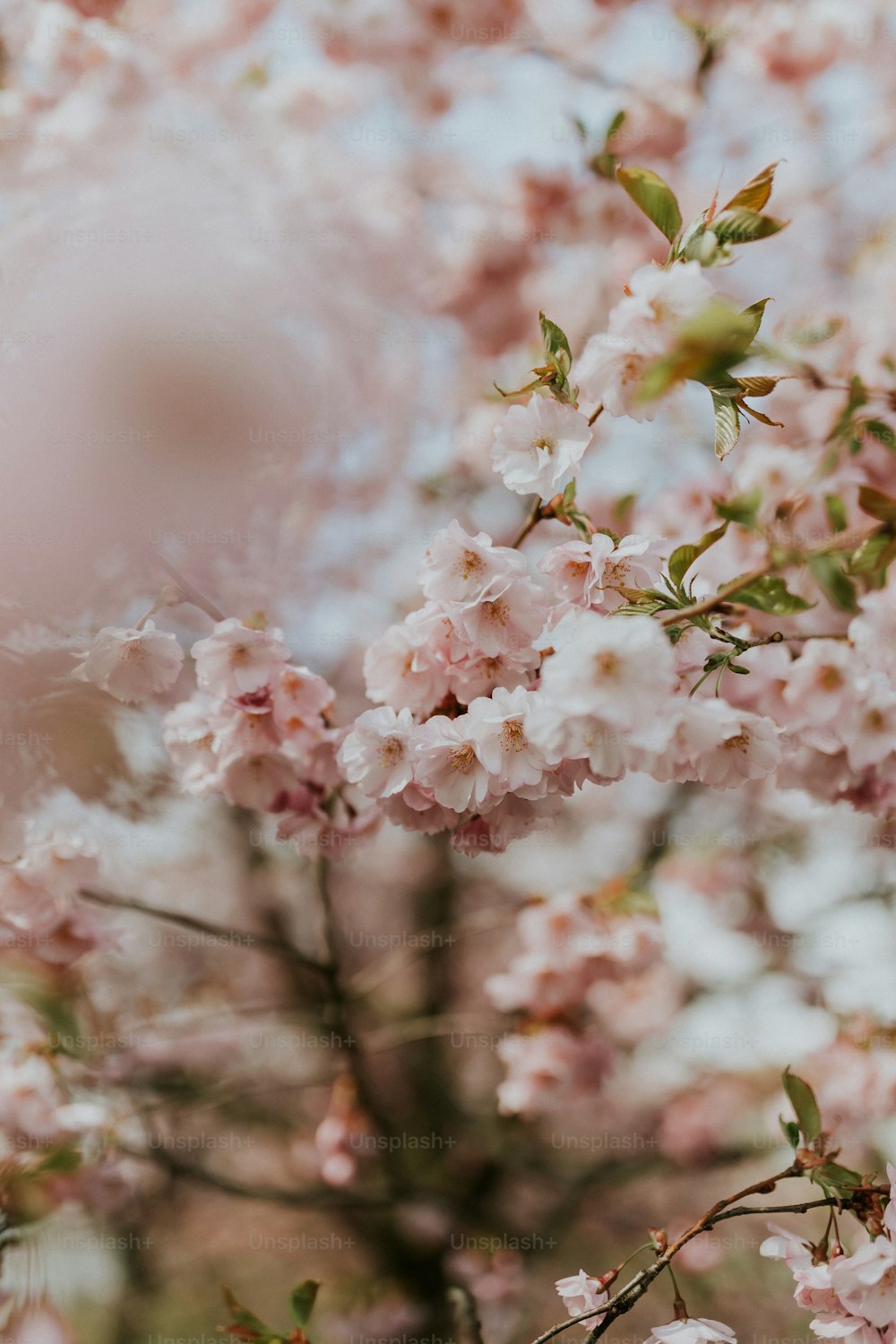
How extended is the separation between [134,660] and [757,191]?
72 cm

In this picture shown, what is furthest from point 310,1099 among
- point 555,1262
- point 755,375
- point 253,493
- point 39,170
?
point 755,375

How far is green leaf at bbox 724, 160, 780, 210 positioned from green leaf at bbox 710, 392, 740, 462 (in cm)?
14

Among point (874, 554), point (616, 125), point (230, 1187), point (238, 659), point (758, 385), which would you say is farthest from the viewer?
point (230, 1187)

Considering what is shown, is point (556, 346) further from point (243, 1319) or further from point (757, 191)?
point (243, 1319)

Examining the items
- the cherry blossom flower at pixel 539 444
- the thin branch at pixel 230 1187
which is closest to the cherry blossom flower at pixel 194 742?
the cherry blossom flower at pixel 539 444

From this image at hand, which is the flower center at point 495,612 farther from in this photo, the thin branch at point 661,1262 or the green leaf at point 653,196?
the thin branch at point 661,1262

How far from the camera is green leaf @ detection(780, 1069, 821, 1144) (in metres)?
0.86

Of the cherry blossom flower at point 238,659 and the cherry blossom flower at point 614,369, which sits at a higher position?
the cherry blossom flower at point 614,369

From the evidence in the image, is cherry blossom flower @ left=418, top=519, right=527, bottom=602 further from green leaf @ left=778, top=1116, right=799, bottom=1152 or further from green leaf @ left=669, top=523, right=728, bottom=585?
green leaf @ left=778, top=1116, right=799, bottom=1152

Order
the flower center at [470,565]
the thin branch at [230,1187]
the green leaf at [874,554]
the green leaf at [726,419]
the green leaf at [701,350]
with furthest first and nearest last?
the thin branch at [230,1187] → the flower center at [470,565] → the green leaf at [726,419] → the green leaf at [874,554] → the green leaf at [701,350]

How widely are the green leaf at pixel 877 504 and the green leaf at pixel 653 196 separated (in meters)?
0.29

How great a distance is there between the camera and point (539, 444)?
2.64 feet

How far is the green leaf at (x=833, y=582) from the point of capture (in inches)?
22.0

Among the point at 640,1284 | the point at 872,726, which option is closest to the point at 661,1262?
the point at 640,1284
